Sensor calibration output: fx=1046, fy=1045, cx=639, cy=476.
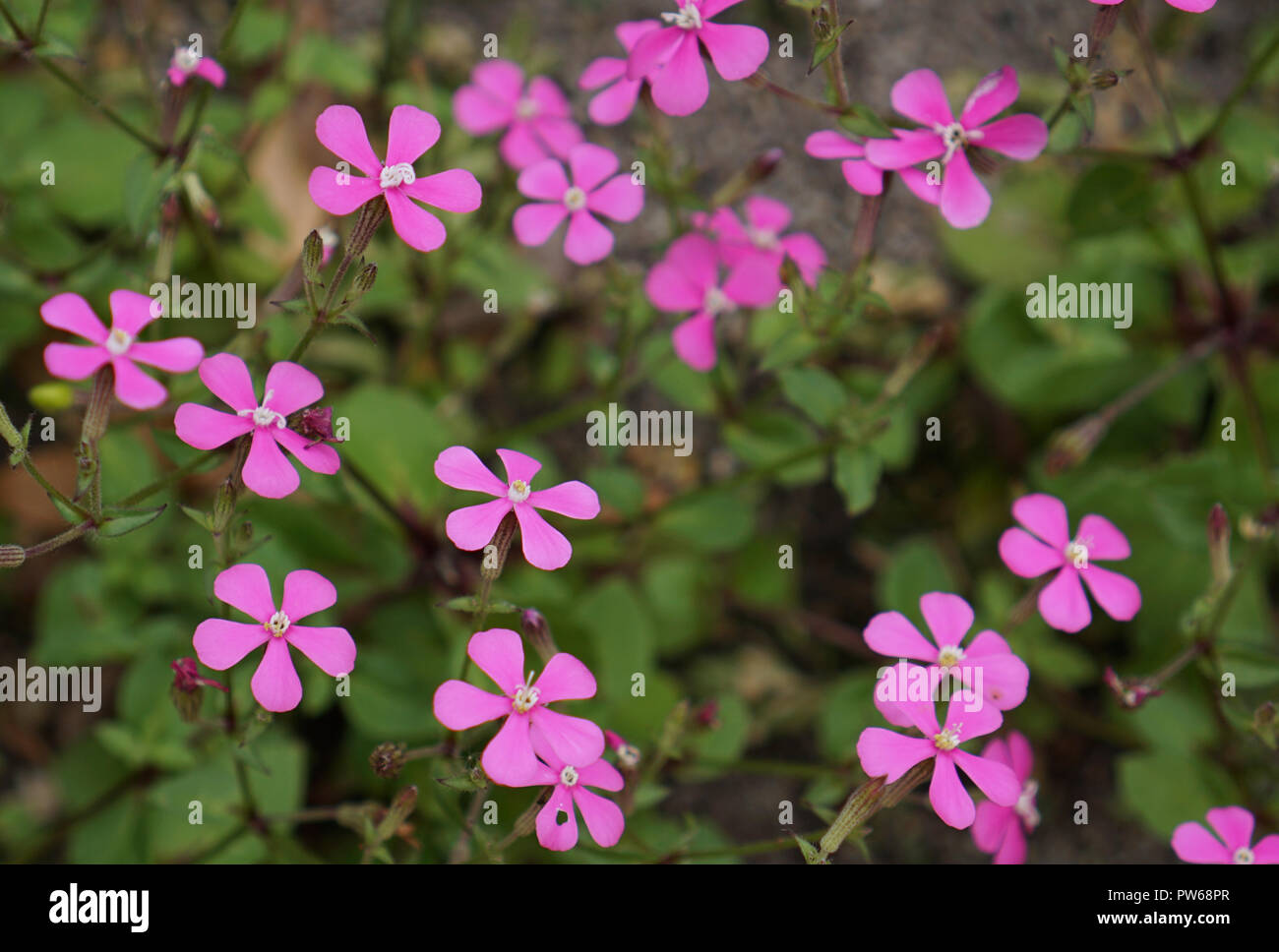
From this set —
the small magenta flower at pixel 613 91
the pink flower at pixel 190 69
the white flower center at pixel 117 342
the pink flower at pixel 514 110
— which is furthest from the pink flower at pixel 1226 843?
the pink flower at pixel 190 69

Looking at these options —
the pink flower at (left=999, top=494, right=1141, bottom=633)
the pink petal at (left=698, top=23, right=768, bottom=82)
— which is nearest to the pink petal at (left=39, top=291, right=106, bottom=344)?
the pink petal at (left=698, top=23, right=768, bottom=82)

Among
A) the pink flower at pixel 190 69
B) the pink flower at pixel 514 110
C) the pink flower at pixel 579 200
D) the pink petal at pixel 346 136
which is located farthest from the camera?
the pink flower at pixel 514 110

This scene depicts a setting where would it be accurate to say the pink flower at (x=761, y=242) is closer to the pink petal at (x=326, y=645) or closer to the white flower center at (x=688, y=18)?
the white flower center at (x=688, y=18)

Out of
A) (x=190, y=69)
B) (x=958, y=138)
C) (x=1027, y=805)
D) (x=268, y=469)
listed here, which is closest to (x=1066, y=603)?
(x=1027, y=805)

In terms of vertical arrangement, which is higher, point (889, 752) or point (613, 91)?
point (613, 91)

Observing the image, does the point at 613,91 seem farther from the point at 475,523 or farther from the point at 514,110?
the point at 475,523

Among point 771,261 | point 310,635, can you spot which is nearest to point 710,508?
point 771,261

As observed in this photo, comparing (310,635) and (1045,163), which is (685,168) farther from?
(1045,163)
